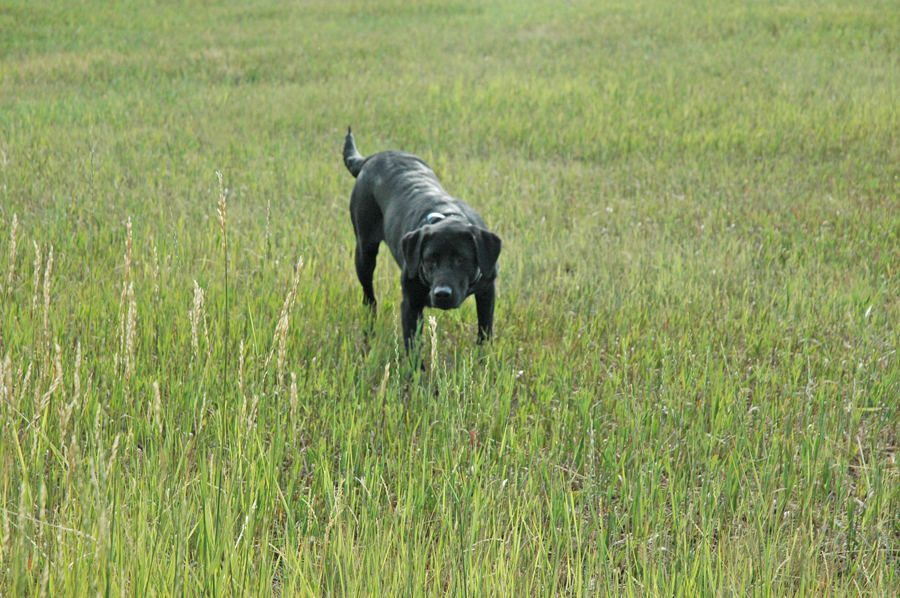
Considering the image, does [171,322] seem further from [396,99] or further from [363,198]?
[396,99]

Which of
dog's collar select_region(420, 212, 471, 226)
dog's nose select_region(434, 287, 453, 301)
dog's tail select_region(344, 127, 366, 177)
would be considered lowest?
dog's nose select_region(434, 287, 453, 301)

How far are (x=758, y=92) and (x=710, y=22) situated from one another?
6.68 meters

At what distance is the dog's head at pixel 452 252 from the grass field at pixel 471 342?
17.8 inches

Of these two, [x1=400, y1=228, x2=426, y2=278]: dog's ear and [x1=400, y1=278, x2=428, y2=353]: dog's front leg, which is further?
[x1=400, y1=278, x2=428, y2=353]: dog's front leg

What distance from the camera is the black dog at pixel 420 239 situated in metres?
3.56

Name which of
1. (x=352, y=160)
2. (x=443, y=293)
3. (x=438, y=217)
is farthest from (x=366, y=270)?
(x=443, y=293)

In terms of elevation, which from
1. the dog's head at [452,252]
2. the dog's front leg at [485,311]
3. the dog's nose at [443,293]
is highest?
the dog's head at [452,252]

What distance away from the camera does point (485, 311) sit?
3912mm

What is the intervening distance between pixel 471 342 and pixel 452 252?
0.69 meters

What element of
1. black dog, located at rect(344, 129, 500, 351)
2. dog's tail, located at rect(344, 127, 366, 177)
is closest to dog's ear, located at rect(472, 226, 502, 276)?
black dog, located at rect(344, 129, 500, 351)

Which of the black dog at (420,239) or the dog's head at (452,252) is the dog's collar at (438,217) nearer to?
the black dog at (420,239)

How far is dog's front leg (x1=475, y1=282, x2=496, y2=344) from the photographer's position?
387cm

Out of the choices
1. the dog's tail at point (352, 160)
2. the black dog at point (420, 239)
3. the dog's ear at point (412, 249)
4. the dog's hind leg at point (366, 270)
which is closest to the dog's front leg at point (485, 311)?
the black dog at point (420, 239)

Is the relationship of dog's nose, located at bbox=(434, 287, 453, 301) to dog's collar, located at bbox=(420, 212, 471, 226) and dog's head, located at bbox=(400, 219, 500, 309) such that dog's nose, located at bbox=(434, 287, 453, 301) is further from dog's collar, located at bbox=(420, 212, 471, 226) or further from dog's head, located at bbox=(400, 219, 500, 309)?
dog's collar, located at bbox=(420, 212, 471, 226)
